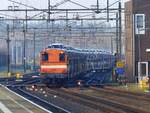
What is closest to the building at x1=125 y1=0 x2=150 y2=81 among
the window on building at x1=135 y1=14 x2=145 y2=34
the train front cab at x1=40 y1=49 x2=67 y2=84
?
the window on building at x1=135 y1=14 x2=145 y2=34

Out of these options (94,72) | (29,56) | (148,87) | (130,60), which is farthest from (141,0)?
(29,56)

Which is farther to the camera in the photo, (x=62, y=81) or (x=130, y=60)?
(x=130, y=60)

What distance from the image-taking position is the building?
1967 inches

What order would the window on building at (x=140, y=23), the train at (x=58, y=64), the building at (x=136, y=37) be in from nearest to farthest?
the train at (x=58, y=64), the window on building at (x=140, y=23), the building at (x=136, y=37)

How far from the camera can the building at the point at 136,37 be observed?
164 ft

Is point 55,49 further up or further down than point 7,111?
further up

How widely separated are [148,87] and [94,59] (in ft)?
52.9

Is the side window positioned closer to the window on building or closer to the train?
the train

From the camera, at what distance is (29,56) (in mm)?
117438

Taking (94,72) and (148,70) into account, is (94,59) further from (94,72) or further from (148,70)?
(148,70)

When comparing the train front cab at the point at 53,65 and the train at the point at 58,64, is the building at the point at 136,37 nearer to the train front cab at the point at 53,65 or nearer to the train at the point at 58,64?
the train at the point at 58,64

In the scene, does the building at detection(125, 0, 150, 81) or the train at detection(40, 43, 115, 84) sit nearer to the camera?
the train at detection(40, 43, 115, 84)

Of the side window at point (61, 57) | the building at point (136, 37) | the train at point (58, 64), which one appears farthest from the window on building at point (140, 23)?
the side window at point (61, 57)

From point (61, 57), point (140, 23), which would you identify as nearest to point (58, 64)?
point (61, 57)
